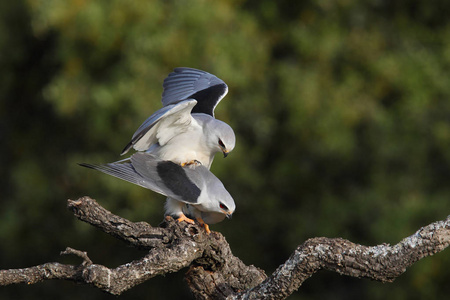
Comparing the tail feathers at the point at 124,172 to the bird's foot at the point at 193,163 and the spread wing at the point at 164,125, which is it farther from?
the bird's foot at the point at 193,163

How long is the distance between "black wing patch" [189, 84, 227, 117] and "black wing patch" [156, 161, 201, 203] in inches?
42.8

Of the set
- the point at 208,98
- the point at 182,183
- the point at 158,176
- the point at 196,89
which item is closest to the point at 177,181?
the point at 182,183

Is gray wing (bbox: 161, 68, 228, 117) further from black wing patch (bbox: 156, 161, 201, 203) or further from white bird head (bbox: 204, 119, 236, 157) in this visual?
black wing patch (bbox: 156, 161, 201, 203)

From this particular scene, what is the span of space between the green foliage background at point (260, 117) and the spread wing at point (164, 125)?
8.53ft

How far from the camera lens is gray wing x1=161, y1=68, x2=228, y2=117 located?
5926mm

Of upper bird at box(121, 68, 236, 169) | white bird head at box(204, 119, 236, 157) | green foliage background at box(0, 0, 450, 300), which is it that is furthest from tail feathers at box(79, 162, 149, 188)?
green foliage background at box(0, 0, 450, 300)

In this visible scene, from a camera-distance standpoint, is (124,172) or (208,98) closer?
(124,172)

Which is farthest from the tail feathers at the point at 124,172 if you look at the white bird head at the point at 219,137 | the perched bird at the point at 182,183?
the white bird head at the point at 219,137

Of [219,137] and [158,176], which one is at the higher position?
[219,137]

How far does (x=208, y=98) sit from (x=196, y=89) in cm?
25

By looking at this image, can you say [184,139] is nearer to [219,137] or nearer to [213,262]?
[219,137]

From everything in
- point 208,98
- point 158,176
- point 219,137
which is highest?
point 208,98

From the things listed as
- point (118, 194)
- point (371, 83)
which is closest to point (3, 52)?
point (118, 194)

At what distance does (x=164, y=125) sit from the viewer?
5070 mm
